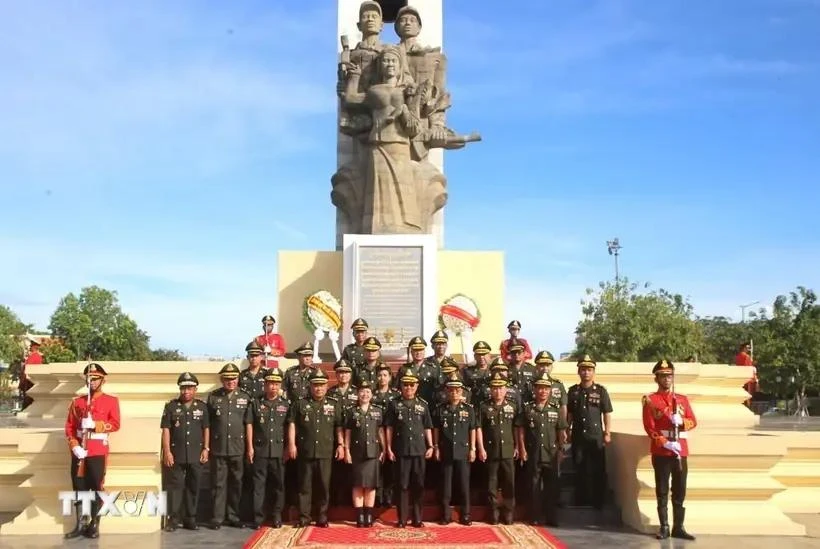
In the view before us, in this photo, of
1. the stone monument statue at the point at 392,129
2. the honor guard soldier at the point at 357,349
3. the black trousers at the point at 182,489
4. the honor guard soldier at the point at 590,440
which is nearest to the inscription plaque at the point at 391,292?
the stone monument statue at the point at 392,129

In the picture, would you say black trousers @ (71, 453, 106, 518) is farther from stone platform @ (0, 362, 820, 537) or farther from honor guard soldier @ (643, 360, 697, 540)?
honor guard soldier @ (643, 360, 697, 540)

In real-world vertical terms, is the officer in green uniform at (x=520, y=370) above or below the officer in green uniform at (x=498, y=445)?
above

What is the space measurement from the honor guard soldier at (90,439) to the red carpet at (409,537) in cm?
130

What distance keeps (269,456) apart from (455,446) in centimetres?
153

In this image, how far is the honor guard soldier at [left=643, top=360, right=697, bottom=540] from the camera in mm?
6234

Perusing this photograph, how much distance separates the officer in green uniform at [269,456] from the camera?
6680 mm

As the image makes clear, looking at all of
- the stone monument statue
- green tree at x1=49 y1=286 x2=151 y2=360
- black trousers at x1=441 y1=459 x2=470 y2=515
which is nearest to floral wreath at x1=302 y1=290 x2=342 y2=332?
the stone monument statue

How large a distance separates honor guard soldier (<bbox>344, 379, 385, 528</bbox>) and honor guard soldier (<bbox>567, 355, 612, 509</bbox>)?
1747mm

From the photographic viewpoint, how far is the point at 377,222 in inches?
480

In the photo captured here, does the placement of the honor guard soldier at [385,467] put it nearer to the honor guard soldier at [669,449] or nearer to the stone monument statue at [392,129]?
the honor guard soldier at [669,449]

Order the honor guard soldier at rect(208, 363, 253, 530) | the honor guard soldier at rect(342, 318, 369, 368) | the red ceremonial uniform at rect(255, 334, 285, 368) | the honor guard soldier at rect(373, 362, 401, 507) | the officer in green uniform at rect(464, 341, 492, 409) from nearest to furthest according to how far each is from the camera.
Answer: the honor guard soldier at rect(208, 363, 253, 530), the honor guard soldier at rect(373, 362, 401, 507), the officer in green uniform at rect(464, 341, 492, 409), the honor guard soldier at rect(342, 318, 369, 368), the red ceremonial uniform at rect(255, 334, 285, 368)

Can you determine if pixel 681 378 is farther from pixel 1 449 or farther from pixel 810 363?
pixel 810 363

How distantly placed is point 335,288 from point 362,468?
611cm

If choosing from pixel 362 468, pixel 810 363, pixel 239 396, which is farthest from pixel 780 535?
pixel 810 363
